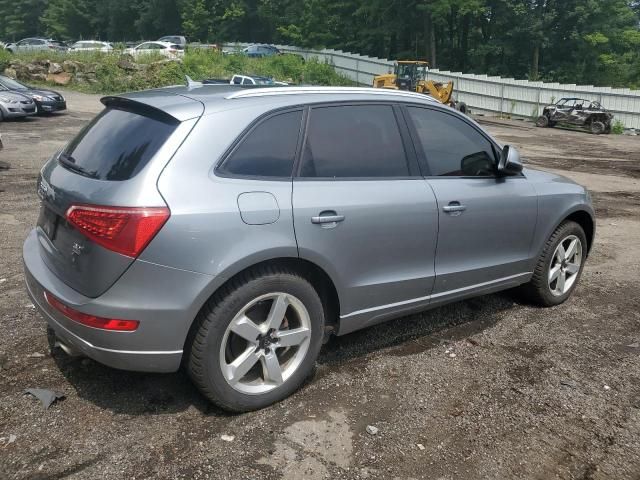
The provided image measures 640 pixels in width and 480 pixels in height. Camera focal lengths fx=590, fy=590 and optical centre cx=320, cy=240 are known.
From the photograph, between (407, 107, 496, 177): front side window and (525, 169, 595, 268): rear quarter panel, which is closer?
(407, 107, 496, 177): front side window

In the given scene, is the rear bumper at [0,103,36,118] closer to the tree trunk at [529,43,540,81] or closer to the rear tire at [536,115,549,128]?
the rear tire at [536,115,549,128]

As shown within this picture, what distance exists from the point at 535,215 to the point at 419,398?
72.1 inches

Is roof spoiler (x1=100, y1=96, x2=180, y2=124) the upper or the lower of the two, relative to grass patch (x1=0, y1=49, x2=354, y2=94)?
upper

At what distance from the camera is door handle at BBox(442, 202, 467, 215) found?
382 cm

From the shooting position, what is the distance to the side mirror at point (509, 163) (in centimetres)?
417

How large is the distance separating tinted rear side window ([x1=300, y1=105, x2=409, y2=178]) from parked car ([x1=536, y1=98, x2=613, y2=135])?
24794 millimetres

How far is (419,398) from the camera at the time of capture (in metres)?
3.45

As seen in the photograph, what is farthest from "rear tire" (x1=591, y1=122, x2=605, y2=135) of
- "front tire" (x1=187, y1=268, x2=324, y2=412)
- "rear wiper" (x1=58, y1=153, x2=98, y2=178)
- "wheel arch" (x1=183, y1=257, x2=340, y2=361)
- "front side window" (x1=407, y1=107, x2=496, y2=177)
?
"rear wiper" (x1=58, y1=153, x2=98, y2=178)

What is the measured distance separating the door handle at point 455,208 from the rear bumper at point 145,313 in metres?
1.70

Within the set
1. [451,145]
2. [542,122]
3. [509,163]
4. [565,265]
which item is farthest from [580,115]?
[451,145]

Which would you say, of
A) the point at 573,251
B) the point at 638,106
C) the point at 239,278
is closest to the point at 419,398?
the point at 239,278

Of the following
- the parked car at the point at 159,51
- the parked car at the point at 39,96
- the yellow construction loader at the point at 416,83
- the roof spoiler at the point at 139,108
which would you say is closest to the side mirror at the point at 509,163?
the roof spoiler at the point at 139,108

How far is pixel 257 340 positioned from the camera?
314 cm

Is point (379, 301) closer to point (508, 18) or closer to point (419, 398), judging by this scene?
point (419, 398)
